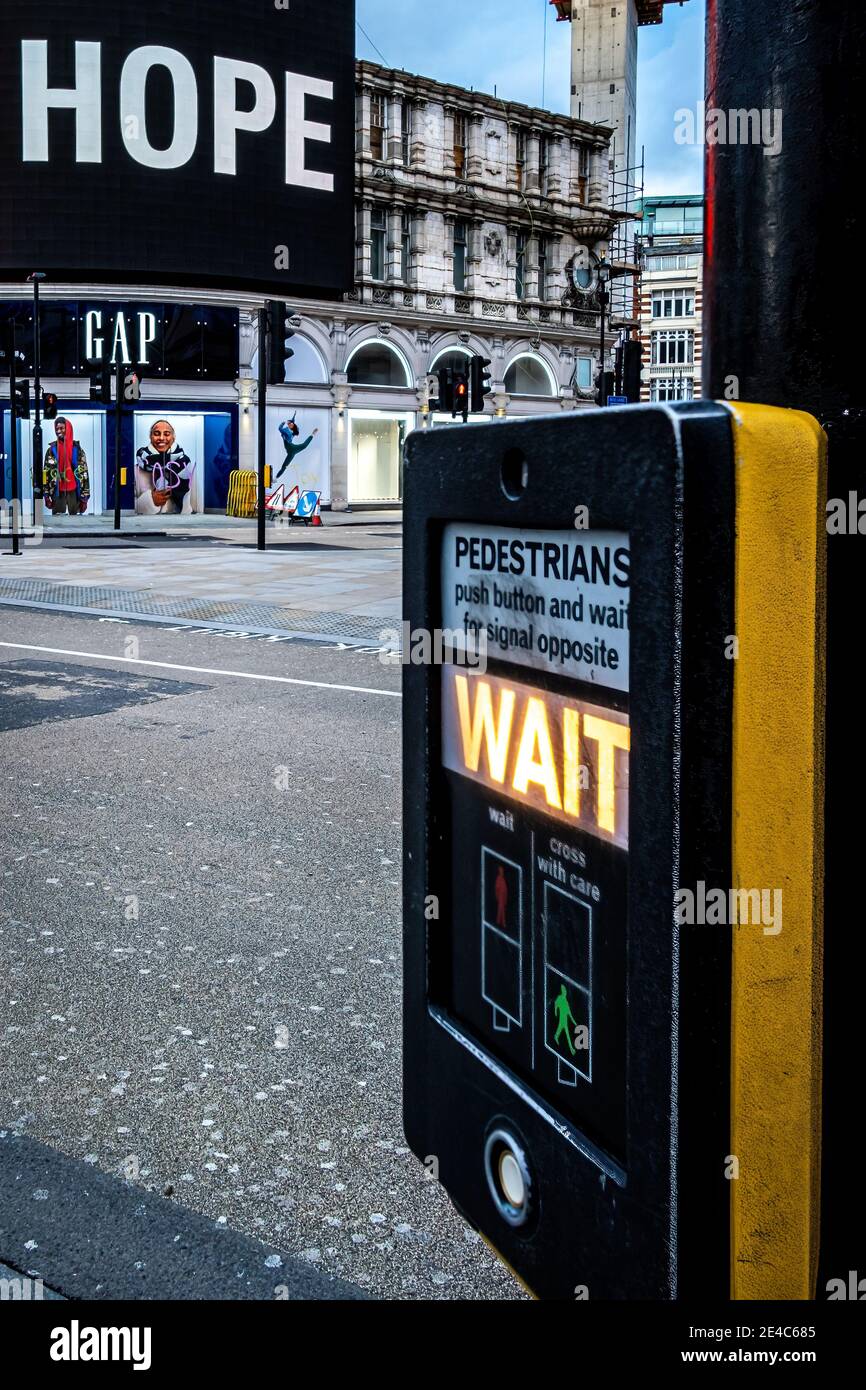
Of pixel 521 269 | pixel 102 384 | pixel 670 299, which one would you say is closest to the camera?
pixel 102 384

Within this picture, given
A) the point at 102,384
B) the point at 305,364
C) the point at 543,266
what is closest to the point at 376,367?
the point at 305,364

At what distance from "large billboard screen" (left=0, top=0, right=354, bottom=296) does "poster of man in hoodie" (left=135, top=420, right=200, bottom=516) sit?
4958 mm

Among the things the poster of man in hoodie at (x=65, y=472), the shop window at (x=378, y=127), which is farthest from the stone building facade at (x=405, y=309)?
the poster of man in hoodie at (x=65, y=472)

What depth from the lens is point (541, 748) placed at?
1665 mm

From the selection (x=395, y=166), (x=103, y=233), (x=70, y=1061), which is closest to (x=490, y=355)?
(x=395, y=166)

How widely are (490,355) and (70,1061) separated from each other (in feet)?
154

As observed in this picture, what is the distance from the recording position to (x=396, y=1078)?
147 inches

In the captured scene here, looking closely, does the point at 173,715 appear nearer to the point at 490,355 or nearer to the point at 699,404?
the point at 699,404

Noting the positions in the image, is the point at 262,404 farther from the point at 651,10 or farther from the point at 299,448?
the point at 651,10

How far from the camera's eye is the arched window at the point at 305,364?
4291 cm

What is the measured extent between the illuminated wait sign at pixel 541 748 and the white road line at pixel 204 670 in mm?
7465

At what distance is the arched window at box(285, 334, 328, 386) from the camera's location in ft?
141

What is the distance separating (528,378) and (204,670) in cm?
4201

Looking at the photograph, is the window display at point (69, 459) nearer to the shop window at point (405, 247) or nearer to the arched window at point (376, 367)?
the arched window at point (376, 367)
